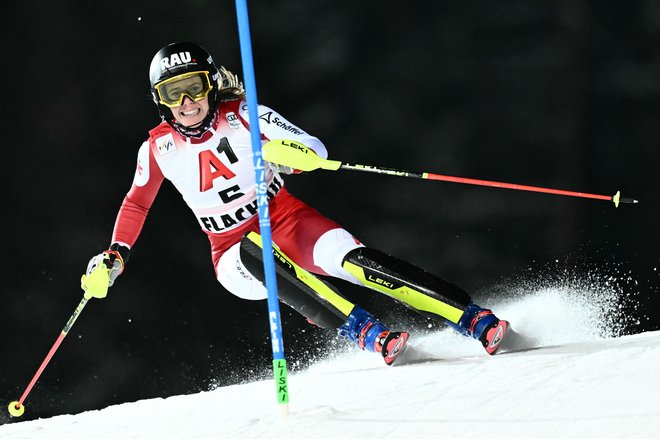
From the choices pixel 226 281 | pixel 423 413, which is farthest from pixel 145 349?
pixel 423 413

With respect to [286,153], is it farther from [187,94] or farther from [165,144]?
[165,144]

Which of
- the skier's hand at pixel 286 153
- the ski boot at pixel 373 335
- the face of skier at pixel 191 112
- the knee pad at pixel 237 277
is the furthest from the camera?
the knee pad at pixel 237 277

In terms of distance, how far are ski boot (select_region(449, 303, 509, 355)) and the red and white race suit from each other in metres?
0.31

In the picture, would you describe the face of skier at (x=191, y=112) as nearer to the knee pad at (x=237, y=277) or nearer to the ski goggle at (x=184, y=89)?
the ski goggle at (x=184, y=89)

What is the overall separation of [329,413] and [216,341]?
Answer: 1.49 metres

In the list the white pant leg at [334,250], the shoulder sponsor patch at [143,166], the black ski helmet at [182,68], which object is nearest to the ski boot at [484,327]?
the white pant leg at [334,250]

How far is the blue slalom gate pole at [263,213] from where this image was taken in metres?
1.50

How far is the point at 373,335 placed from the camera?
6.79 ft

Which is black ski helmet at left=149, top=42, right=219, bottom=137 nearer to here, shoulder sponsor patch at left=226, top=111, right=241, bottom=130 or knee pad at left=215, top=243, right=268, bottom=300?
shoulder sponsor patch at left=226, top=111, right=241, bottom=130

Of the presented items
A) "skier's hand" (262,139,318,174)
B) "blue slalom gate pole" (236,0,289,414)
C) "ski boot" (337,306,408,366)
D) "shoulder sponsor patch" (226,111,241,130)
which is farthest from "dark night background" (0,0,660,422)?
"blue slalom gate pole" (236,0,289,414)

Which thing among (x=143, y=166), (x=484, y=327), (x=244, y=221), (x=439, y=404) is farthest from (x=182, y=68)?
(x=439, y=404)

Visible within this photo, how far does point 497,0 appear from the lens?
278 centimetres

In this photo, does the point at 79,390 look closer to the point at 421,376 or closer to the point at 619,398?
the point at 421,376

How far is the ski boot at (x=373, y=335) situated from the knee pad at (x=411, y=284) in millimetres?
94
